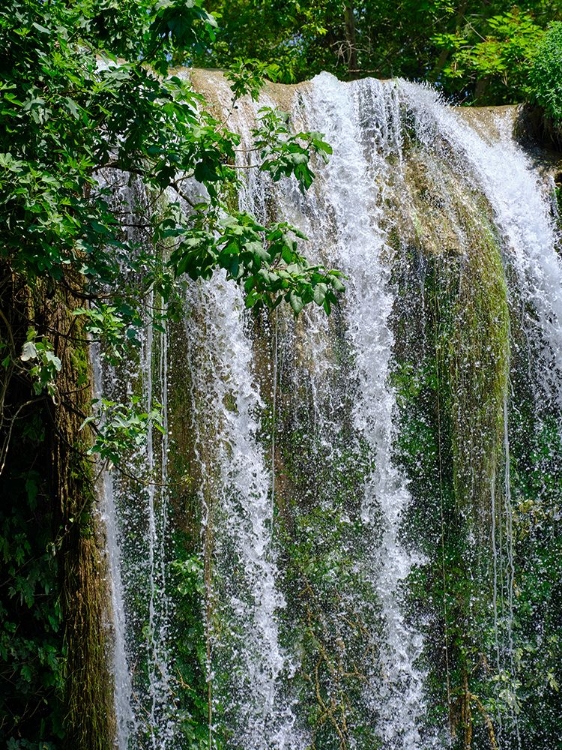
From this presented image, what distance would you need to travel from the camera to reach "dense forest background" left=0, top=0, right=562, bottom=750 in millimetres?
3266

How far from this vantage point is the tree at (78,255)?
326 cm

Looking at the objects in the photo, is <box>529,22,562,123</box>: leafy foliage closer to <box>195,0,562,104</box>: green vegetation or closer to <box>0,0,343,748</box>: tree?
<box>195,0,562,104</box>: green vegetation

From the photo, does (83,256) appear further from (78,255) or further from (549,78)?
(549,78)

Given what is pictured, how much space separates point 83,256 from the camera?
14.4 feet

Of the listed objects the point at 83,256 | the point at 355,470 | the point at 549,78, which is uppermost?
the point at 549,78

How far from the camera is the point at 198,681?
192 inches

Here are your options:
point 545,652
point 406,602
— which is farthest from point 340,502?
point 545,652

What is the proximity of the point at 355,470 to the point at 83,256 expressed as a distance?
202 centimetres

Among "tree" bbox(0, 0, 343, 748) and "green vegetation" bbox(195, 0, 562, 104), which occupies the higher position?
"green vegetation" bbox(195, 0, 562, 104)

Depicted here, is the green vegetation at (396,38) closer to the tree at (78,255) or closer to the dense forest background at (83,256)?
the dense forest background at (83,256)

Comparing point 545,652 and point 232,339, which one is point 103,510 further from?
point 545,652

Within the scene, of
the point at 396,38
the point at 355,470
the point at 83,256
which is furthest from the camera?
the point at 396,38

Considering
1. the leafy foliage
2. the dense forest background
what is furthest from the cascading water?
the leafy foliage

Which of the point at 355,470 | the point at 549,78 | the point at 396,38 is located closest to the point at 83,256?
the point at 355,470
